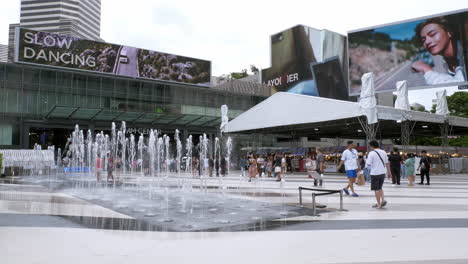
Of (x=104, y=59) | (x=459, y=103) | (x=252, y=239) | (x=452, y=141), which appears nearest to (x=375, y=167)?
(x=252, y=239)

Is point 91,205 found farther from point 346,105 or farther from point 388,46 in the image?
point 388,46

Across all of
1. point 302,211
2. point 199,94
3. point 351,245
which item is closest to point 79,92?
point 199,94

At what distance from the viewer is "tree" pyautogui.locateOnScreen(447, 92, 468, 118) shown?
57531 mm

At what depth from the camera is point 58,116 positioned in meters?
38.5

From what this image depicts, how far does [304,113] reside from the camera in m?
25.6

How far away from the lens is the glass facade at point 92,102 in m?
37.1

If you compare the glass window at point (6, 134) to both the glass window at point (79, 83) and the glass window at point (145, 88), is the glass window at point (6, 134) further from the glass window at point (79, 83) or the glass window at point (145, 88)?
the glass window at point (145, 88)

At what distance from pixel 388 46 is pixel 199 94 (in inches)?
939

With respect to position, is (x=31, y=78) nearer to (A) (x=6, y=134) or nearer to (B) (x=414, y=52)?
(A) (x=6, y=134)

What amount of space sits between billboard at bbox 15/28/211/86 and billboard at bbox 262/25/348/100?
22.0 meters

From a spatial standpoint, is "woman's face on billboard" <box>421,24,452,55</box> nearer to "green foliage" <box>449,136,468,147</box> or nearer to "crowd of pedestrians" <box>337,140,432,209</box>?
"green foliage" <box>449,136,468,147</box>

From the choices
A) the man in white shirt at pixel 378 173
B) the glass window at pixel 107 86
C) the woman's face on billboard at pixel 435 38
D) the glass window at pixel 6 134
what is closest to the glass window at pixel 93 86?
the glass window at pixel 107 86

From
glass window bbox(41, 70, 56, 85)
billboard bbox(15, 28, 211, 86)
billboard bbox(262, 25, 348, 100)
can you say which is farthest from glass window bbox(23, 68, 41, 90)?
billboard bbox(262, 25, 348, 100)

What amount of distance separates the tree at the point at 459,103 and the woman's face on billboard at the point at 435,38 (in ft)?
74.0
